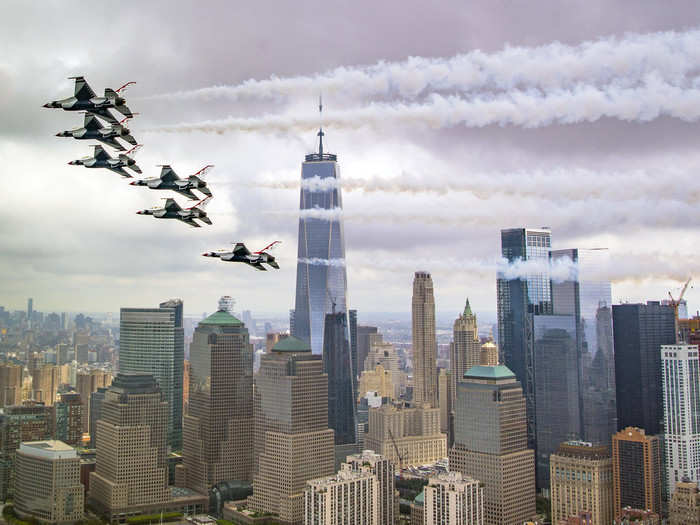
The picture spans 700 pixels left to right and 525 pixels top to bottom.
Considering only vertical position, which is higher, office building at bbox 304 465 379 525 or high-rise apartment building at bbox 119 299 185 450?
high-rise apartment building at bbox 119 299 185 450

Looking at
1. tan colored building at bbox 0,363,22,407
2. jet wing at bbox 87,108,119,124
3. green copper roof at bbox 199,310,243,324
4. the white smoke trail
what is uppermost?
the white smoke trail

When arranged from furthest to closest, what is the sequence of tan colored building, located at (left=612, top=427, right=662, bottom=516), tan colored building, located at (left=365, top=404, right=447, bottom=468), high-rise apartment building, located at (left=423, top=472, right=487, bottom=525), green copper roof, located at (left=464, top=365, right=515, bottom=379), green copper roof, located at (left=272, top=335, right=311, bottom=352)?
tan colored building, located at (left=365, top=404, right=447, bottom=468), green copper roof, located at (left=272, top=335, right=311, bottom=352), green copper roof, located at (left=464, top=365, right=515, bottom=379), tan colored building, located at (left=612, top=427, right=662, bottom=516), high-rise apartment building, located at (left=423, top=472, right=487, bottom=525)

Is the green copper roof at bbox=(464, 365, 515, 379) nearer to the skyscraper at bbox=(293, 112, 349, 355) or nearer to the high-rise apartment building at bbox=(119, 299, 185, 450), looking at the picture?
the high-rise apartment building at bbox=(119, 299, 185, 450)

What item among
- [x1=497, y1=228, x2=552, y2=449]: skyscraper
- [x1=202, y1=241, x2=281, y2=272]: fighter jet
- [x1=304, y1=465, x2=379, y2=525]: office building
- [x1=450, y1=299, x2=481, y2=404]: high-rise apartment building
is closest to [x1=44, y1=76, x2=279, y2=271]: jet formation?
[x1=202, y1=241, x2=281, y2=272]: fighter jet

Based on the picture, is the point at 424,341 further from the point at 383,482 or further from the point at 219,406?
the point at 383,482

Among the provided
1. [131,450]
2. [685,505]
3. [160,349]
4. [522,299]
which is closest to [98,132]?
[131,450]

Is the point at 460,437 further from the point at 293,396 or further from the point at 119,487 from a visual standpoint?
the point at 119,487

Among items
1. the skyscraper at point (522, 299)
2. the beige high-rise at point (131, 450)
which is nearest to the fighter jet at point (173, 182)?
the beige high-rise at point (131, 450)

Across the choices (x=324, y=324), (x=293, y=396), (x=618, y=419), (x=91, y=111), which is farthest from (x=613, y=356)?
(x=91, y=111)
